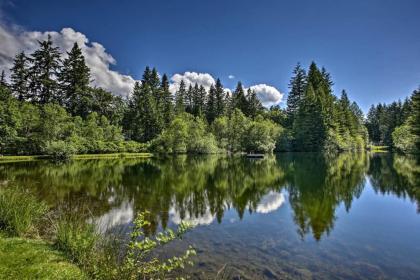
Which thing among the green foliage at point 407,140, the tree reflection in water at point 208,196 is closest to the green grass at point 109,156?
the tree reflection in water at point 208,196

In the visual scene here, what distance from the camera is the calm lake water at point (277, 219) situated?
684 cm

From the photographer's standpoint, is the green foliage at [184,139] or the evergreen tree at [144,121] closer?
the green foliage at [184,139]

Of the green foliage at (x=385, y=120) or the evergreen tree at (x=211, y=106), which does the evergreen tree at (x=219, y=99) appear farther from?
the green foliage at (x=385, y=120)

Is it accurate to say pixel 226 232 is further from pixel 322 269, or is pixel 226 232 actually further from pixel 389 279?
pixel 389 279

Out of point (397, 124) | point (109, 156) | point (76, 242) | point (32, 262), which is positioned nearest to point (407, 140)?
point (397, 124)

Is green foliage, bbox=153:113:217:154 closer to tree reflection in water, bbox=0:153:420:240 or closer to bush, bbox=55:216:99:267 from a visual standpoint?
tree reflection in water, bbox=0:153:420:240

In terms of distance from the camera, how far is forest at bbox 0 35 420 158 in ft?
137

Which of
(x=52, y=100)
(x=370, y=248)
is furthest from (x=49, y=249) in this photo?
(x=52, y=100)

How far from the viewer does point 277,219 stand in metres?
11.1

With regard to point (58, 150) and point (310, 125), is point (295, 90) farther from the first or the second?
point (58, 150)

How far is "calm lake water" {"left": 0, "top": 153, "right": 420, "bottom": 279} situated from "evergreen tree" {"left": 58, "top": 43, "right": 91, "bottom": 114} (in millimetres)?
46679

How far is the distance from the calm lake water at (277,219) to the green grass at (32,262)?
2.69 metres

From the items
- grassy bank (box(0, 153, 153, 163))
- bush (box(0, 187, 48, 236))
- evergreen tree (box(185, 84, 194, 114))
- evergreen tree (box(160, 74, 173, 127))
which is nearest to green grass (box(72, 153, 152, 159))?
grassy bank (box(0, 153, 153, 163))

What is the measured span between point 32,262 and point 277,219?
8559mm
